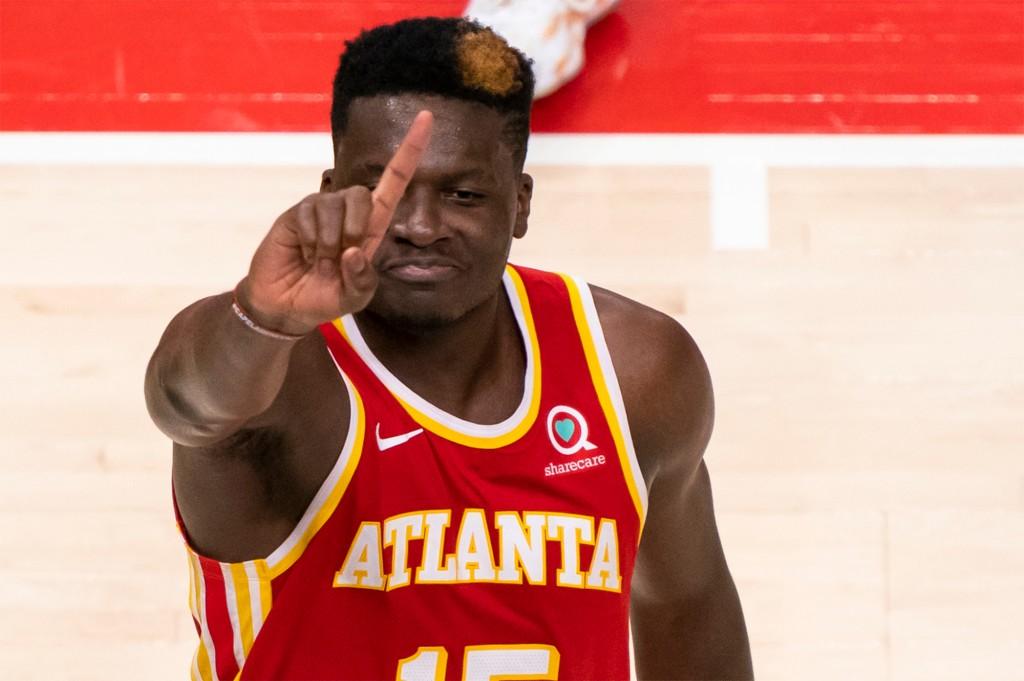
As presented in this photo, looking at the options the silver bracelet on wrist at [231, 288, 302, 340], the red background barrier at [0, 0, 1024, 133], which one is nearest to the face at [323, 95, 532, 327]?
the silver bracelet on wrist at [231, 288, 302, 340]

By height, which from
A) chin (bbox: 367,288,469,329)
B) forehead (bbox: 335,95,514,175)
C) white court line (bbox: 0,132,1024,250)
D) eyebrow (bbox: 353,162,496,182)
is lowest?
chin (bbox: 367,288,469,329)

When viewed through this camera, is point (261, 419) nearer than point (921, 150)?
Yes

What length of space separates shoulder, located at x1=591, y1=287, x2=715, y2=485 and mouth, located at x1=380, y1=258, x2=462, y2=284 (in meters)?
0.28

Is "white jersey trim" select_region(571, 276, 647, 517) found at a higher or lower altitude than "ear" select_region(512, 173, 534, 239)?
lower

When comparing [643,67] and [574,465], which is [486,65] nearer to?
[574,465]

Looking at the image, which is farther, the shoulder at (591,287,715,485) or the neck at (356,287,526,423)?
the shoulder at (591,287,715,485)

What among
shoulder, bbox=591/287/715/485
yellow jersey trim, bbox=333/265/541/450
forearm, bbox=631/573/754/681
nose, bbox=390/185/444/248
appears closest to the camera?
nose, bbox=390/185/444/248

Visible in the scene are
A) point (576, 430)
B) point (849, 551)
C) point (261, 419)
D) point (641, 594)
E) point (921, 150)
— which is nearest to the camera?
point (261, 419)

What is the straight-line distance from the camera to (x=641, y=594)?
174 centimetres

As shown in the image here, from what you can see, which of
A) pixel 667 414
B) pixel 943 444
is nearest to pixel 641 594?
pixel 667 414

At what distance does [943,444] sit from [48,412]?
1.46 m

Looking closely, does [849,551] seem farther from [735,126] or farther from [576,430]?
[576,430]

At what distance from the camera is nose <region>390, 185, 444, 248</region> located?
126 centimetres

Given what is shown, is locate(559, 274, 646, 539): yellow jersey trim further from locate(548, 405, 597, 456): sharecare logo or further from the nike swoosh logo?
the nike swoosh logo
